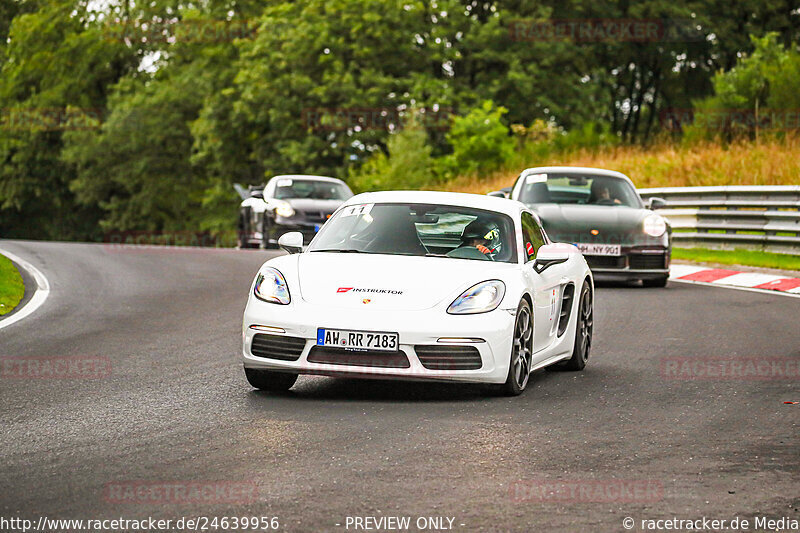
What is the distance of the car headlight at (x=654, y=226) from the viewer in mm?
17778

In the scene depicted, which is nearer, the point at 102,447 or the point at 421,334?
the point at 102,447

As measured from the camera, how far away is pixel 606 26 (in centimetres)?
5275

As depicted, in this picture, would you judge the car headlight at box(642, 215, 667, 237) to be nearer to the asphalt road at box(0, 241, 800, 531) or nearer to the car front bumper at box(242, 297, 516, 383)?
the asphalt road at box(0, 241, 800, 531)

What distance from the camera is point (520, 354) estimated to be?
335 inches

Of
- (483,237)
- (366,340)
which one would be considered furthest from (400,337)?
(483,237)

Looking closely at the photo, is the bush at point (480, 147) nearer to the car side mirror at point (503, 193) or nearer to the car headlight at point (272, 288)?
the car side mirror at point (503, 193)

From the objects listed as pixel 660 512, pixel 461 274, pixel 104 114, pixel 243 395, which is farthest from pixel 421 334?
pixel 104 114

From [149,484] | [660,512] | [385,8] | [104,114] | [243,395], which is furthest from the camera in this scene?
[104,114]

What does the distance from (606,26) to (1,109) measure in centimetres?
3054

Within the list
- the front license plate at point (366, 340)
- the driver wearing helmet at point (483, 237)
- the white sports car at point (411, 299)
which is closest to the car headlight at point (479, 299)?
the white sports car at point (411, 299)

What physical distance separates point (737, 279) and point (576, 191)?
2855 millimetres

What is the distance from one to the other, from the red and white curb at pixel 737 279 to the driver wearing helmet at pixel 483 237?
338 inches

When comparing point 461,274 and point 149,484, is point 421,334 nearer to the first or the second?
point 461,274

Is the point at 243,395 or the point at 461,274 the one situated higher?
the point at 461,274
